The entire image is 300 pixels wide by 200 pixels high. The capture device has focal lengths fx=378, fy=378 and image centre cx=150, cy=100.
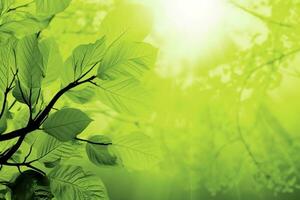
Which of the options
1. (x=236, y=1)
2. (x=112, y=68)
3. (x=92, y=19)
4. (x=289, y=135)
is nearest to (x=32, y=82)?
(x=112, y=68)

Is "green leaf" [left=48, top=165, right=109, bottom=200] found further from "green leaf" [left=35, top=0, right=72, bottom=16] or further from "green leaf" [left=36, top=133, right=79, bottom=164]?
"green leaf" [left=35, top=0, right=72, bottom=16]

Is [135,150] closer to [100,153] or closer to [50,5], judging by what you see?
[100,153]

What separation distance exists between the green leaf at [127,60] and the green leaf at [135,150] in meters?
0.06

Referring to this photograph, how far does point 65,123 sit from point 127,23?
0.29 ft

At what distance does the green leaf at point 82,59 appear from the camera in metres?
0.28

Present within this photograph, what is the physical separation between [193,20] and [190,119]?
377 millimetres

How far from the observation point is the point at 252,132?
140 cm

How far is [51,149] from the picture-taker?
29cm

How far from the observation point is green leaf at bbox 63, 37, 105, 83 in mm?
277

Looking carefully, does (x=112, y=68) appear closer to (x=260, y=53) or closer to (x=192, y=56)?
(x=260, y=53)

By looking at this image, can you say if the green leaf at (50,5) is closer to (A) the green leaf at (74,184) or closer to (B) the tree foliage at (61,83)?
(B) the tree foliage at (61,83)

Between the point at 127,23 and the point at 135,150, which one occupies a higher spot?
the point at 127,23

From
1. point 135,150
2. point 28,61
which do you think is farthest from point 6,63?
point 135,150

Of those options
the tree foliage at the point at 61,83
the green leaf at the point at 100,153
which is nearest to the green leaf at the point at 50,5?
the tree foliage at the point at 61,83
